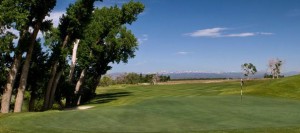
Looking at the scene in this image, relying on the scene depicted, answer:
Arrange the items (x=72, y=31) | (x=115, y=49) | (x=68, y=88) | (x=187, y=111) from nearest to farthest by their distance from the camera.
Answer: (x=187, y=111), (x=72, y=31), (x=68, y=88), (x=115, y=49)

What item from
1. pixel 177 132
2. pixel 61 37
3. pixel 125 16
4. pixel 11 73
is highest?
pixel 125 16

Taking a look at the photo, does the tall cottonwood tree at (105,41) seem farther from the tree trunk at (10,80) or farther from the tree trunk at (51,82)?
the tree trunk at (10,80)

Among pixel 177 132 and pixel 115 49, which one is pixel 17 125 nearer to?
pixel 177 132

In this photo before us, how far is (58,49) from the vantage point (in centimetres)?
3456

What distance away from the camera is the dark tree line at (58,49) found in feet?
97.6

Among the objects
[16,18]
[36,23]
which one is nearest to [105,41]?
[36,23]

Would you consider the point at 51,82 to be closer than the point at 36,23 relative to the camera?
No

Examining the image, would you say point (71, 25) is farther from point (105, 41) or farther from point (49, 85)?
point (105, 41)

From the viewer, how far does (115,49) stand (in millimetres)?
59594

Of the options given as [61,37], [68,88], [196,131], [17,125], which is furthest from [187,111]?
[68,88]

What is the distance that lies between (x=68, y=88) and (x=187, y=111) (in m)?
25.1

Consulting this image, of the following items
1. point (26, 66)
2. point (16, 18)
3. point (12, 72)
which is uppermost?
point (16, 18)

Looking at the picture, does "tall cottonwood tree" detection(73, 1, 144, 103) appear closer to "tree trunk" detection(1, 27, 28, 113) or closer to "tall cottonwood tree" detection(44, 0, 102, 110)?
"tall cottonwood tree" detection(44, 0, 102, 110)

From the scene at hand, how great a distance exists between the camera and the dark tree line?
29.8m
